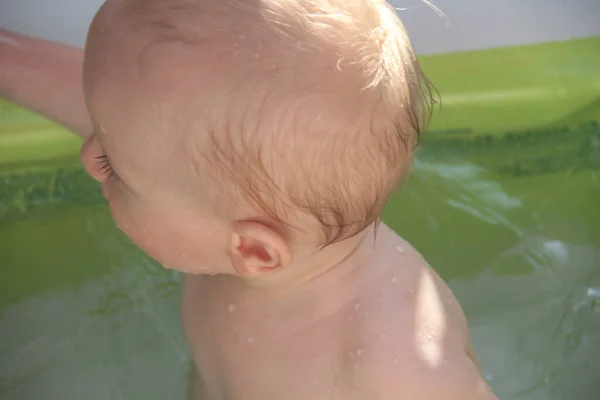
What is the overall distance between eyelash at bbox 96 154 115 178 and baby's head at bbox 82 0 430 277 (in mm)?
17

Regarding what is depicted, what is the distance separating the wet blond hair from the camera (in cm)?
54

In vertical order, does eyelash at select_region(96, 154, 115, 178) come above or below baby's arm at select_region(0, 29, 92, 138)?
above

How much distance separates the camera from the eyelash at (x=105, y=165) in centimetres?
Result: 66

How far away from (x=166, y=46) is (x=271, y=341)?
0.35 meters

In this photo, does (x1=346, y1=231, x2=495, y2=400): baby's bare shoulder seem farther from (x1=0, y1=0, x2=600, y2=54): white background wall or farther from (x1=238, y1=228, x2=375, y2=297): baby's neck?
(x1=0, y1=0, x2=600, y2=54): white background wall

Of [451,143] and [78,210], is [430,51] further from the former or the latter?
[78,210]

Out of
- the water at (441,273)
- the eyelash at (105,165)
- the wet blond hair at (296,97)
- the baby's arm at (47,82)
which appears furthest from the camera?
the water at (441,273)

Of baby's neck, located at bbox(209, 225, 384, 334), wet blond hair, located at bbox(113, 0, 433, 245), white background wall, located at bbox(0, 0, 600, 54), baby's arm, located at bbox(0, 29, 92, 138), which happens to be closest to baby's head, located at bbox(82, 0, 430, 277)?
wet blond hair, located at bbox(113, 0, 433, 245)

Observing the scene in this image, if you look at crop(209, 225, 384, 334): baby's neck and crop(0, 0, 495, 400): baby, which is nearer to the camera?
crop(0, 0, 495, 400): baby

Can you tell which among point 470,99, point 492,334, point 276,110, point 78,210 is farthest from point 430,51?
point 276,110

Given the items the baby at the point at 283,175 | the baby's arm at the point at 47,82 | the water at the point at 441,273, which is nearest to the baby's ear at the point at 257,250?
the baby at the point at 283,175

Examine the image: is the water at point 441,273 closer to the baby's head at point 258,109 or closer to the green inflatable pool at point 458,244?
the green inflatable pool at point 458,244

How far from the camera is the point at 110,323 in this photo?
44.6 inches

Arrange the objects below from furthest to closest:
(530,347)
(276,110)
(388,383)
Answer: (530,347), (388,383), (276,110)
